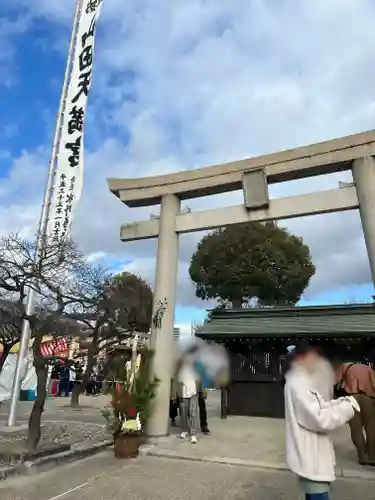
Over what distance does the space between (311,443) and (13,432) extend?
8.79 m

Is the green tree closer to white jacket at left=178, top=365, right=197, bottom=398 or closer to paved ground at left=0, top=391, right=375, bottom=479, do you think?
paved ground at left=0, top=391, right=375, bottom=479

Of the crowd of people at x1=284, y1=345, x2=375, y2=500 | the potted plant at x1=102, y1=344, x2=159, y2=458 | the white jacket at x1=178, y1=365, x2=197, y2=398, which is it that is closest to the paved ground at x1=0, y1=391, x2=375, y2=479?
the potted plant at x1=102, y1=344, x2=159, y2=458

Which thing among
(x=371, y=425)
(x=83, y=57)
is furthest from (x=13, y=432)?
(x=83, y=57)

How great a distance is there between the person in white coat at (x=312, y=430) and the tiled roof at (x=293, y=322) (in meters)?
9.96

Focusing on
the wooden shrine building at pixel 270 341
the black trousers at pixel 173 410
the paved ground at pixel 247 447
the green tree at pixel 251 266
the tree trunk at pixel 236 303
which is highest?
the green tree at pixel 251 266

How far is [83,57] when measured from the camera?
13.4 m

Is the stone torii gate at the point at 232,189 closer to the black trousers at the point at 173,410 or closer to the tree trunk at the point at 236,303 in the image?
the black trousers at the point at 173,410

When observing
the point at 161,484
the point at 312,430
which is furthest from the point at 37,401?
the point at 312,430

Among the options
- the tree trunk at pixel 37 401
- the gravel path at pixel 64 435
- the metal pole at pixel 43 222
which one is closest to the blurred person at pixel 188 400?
the gravel path at pixel 64 435

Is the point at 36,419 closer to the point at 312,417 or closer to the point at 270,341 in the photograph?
the point at 312,417

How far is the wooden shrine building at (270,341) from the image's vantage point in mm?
12820

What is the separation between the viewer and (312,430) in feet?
9.79

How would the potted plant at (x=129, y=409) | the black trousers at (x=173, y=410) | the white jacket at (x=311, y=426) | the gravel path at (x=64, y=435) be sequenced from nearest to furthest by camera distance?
the white jacket at (x=311, y=426) < the potted plant at (x=129, y=409) < the gravel path at (x=64, y=435) < the black trousers at (x=173, y=410)

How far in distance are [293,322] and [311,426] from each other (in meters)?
11.2
